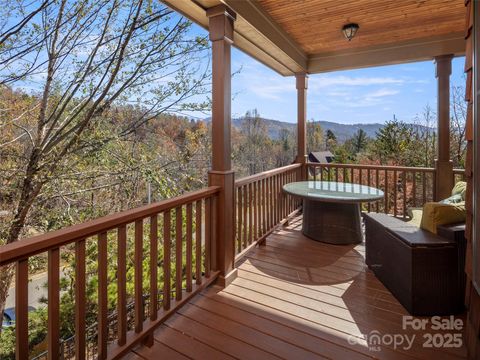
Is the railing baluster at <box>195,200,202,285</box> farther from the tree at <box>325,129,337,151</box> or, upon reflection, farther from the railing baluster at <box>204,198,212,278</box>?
the tree at <box>325,129,337,151</box>

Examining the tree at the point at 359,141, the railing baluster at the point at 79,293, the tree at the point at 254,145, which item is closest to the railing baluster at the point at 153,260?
the railing baluster at the point at 79,293

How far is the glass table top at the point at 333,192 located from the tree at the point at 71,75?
3.33m

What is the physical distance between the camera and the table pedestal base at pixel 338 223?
12.1 ft

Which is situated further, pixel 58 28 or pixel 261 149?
pixel 261 149

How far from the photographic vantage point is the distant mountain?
10.4 m

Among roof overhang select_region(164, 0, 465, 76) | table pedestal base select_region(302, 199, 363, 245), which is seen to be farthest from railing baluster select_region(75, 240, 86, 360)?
table pedestal base select_region(302, 199, 363, 245)

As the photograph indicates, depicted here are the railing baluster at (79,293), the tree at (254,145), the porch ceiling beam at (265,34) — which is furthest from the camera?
the tree at (254,145)

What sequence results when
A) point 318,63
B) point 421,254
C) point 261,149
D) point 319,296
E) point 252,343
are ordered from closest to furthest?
point 252,343
point 421,254
point 319,296
point 318,63
point 261,149

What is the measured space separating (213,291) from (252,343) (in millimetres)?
778

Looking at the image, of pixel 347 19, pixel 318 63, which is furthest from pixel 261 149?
pixel 347 19

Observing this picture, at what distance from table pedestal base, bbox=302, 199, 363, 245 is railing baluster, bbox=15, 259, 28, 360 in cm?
310

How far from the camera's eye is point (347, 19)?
346cm

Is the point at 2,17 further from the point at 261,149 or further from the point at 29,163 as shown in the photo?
the point at 261,149

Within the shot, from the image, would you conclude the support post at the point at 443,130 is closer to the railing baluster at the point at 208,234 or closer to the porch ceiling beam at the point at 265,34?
the porch ceiling beam at the point at 265,34
